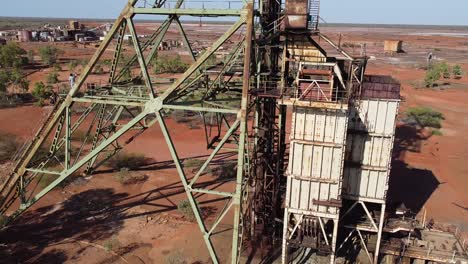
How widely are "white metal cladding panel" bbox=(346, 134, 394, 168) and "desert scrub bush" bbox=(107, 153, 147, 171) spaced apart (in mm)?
15215

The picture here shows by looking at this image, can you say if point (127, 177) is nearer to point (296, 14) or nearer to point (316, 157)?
point (316, 157)

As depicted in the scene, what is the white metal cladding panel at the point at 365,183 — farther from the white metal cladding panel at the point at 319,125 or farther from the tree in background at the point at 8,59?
the tree in background at the point at 8,59

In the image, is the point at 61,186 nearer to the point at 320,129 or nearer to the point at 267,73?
the point at 267,73

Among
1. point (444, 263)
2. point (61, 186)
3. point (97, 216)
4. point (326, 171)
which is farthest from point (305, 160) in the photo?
point (61, 186)

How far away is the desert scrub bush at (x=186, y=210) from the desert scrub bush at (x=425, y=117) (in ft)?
85.1

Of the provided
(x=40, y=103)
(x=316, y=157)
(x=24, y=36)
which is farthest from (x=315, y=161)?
(x=24, y=36)

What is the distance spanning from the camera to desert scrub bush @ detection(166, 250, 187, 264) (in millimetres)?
15403

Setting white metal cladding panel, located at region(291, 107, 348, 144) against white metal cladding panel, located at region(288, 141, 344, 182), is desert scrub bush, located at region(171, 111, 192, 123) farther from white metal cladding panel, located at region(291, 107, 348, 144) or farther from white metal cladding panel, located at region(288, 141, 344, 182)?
white metal cladding panel, located at region(291, 107, 348, 144)

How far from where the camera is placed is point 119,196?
21297 millimetres

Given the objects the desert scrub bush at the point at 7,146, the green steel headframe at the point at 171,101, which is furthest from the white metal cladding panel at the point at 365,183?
the desert scrub bush at the point at 7,146

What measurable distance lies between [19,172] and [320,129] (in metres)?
12.2

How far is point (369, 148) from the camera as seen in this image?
14648mm

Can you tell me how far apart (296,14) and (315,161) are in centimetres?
528

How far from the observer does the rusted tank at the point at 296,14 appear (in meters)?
13.5
